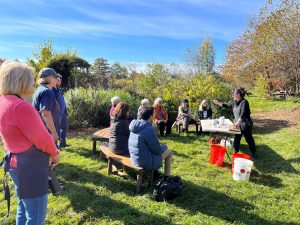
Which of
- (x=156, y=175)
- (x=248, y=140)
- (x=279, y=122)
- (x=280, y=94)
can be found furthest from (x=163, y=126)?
(x=280, y=94)

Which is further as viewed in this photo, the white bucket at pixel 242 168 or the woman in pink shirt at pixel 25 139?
the white bucket at pixel 242 168

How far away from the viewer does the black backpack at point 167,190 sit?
13.6 feet

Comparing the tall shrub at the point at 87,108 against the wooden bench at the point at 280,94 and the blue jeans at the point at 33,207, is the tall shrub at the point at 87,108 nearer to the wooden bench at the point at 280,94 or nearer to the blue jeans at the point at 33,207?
the blue jeans at the point at 33,207

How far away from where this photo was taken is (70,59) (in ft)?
53.2

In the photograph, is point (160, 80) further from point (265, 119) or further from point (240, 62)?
point (240, 62)

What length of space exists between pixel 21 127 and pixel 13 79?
39cm

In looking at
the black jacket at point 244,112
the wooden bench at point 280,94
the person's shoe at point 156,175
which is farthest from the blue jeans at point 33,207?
the wooden bench at point 280,94

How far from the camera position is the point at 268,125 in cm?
1041

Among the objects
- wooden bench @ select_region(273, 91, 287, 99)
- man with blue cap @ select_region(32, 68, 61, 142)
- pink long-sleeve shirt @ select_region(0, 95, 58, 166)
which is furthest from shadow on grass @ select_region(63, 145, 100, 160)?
wooden bench @ select_region(273, 91, 287, 99)

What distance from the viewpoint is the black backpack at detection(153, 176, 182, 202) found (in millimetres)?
4141

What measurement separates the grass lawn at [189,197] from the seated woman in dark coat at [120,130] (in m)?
0.52

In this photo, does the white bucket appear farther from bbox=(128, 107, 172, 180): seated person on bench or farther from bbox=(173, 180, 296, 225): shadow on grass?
bbox=(128, 107, 172, 180): seated person on bench

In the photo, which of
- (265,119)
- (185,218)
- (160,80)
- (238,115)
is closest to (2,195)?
(185,218)

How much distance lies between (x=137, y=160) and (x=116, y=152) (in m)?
0.79
